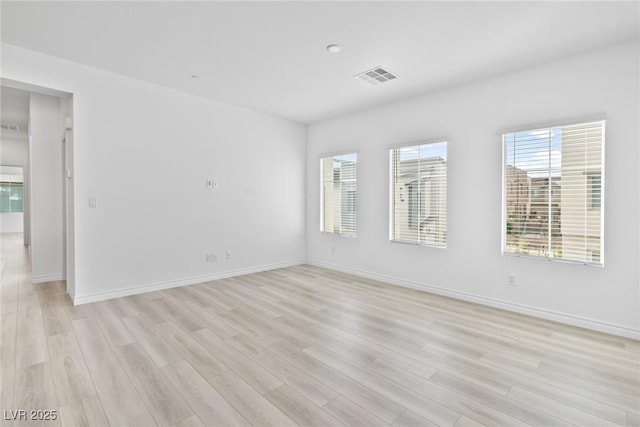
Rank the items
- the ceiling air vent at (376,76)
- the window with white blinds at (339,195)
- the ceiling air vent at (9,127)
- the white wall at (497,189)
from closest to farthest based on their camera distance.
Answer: the white wall at (497,189) → the ceiling air vent at (376,76) → the window with white blinds at (339,195) → the ceiling air vent at (9,127)

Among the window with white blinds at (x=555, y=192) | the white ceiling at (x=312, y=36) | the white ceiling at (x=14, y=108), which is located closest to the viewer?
the white ceiling at (x=312, y=36)

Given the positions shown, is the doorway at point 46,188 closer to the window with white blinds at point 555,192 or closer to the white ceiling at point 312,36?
the white ceiling at point 312,36

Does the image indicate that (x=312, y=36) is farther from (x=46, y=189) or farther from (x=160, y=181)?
(x=46, y=189)

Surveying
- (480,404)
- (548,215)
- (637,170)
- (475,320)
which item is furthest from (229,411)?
(637,170)

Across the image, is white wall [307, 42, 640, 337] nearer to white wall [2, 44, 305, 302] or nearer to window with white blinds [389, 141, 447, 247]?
window with white blinds [389, 141, 447, 247]

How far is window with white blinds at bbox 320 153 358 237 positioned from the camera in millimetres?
5480

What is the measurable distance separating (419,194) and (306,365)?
306cm

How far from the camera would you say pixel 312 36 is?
2.92 meters

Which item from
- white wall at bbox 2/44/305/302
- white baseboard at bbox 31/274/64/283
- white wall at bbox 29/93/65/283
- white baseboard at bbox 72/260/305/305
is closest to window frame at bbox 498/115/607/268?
white wall at bbox 2/44/305/302

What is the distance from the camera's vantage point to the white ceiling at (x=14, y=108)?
194 inches

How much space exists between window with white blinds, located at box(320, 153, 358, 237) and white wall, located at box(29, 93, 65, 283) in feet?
14.5

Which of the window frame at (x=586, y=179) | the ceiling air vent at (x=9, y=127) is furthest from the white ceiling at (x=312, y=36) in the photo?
the ceiling air vent at (x=9, y=127)

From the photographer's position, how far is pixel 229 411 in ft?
6.01

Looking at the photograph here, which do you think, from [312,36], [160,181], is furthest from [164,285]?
[312,36]
